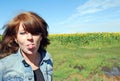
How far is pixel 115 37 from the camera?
3136 centimetres

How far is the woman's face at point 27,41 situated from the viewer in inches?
120

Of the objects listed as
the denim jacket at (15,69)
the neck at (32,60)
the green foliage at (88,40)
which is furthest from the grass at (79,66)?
the green foliage at (88,40)

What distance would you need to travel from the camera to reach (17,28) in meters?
3.12

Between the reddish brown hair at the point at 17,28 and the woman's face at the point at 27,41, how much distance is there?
0.04m

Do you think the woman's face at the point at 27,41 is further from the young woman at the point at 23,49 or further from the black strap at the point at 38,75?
the black strap at the point at 38,75

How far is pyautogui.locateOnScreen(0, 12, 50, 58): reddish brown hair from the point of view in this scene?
3.05 m

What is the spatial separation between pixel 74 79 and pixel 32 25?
9503mm

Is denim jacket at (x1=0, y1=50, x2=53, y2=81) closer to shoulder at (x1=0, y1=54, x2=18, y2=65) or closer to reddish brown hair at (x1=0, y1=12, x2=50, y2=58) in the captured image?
shoulder at (x1=0, y1=54, x2=18, y2=65)

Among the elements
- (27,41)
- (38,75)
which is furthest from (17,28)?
(38,75)

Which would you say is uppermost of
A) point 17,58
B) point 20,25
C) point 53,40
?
point 20,25

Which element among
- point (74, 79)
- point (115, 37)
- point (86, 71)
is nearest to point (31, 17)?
point (74, 79)

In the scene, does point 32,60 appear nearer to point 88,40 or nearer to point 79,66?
point 79,66

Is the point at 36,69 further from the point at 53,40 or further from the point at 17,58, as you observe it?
the point at 53,40

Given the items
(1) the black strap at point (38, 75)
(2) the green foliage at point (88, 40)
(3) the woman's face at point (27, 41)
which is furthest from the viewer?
(2) the green foliage at point (88, 40)
